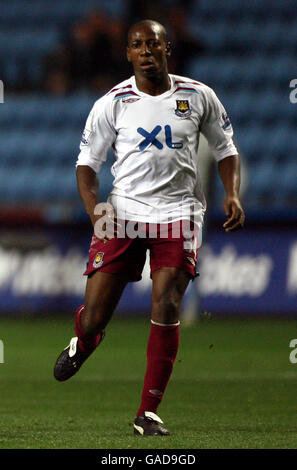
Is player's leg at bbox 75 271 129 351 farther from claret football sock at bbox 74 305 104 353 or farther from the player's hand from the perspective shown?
the player's hand

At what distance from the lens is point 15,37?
57.0 feet

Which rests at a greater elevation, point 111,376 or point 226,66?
point 226,66

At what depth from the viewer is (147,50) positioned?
200 inches

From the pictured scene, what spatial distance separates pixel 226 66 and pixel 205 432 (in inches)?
435

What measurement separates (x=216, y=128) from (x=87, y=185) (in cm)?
69

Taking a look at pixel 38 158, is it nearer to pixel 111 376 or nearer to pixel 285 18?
pixel 285 18

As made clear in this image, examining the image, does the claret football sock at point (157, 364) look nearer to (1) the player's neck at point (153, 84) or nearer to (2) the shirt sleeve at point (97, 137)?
(2) the shirt sleeve at point (97, 137)

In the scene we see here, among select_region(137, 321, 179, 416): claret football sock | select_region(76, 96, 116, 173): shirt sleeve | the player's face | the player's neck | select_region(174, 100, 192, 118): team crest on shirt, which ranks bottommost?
select_region(137, 321, 179, 416): claret football sock

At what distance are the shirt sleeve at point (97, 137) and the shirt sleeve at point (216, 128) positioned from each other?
1.51 ft

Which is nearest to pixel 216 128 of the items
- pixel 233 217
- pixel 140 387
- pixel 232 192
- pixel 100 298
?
pixel 232 192

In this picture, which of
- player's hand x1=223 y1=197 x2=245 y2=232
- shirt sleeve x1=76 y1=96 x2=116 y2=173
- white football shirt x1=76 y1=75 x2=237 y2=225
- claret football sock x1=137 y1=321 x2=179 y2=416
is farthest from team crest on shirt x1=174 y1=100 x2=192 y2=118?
claret football sock x1=137 y1=321 x2=179 y2=416

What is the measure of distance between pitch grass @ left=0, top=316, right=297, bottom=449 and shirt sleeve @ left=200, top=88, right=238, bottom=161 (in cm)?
135

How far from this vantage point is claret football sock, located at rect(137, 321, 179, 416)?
501 centimetres

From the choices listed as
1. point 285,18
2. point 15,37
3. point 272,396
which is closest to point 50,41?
point 15,37
